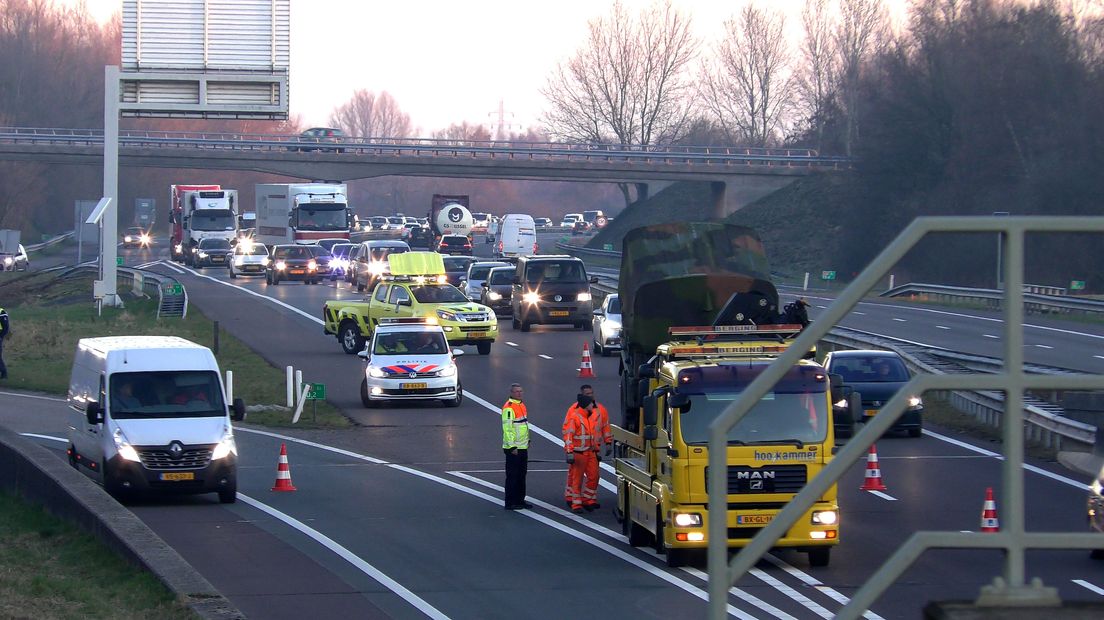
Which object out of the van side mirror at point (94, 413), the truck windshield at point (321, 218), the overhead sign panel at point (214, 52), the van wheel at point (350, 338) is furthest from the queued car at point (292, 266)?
the van side mirror at point (94, 413)

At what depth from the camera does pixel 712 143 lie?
11806cm

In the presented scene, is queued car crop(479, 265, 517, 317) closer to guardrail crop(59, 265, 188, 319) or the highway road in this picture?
guardrail crop(59, 265, 188, 319)

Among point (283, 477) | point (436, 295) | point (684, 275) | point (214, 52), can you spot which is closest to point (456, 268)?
point (436, 295)

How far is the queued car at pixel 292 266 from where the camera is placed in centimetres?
6462

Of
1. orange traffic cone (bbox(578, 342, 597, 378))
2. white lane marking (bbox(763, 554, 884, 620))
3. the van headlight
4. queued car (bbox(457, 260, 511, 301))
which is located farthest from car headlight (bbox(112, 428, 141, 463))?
queued car (bbox(457, 260, 511, 301))

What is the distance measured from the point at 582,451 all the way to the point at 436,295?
21.3 m

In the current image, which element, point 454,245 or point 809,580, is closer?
point 809,580

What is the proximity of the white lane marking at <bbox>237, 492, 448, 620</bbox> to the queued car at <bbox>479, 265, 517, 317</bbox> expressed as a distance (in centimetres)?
2794

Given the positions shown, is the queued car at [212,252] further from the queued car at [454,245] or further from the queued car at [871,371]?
the queued car at [871,371]

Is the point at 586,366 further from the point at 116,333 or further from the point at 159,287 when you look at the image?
the point at 159,287

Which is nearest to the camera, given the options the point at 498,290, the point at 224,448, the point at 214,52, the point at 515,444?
the point at 515,444

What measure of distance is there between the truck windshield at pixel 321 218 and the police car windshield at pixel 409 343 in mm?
44891

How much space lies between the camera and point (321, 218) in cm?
7400

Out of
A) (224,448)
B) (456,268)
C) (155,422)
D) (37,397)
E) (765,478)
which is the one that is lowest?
(37,397)
